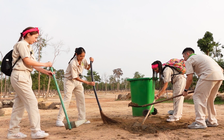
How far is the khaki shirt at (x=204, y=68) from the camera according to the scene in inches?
139

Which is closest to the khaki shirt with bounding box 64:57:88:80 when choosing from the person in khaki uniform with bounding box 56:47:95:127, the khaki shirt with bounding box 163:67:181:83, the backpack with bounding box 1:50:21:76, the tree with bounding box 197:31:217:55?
the person in khaki uniform with bounding box 56:47:95:127

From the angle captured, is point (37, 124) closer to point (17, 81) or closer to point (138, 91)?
point (17, 81)

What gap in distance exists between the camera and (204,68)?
3613mm

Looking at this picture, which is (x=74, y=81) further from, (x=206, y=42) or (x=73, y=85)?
(x=206, y=42)

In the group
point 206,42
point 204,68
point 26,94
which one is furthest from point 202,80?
point 206,42

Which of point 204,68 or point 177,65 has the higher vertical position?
point 177,65

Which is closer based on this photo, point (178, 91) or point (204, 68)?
point (204, 68)

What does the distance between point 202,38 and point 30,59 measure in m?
12.8

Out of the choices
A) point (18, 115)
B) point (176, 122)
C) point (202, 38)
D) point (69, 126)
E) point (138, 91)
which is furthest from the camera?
point (202, 38)

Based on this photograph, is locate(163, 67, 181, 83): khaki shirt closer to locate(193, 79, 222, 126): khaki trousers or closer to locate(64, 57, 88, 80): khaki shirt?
locate(193, 79, 222, 126): khaki trousers

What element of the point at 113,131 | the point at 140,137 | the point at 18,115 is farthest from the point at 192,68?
the point at 18,115

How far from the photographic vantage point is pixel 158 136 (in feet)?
10.2

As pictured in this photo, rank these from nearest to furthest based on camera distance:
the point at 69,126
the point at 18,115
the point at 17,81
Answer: the point at 17,81
the point at 18,115
the point at 69,126

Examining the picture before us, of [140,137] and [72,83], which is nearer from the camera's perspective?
[140,137]
